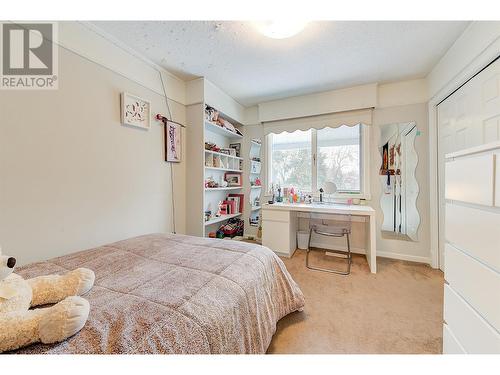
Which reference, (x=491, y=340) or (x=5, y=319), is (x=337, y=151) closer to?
(x=491, y=340)

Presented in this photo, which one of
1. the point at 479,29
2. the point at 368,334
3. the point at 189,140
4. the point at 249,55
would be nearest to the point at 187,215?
the point at 189,140

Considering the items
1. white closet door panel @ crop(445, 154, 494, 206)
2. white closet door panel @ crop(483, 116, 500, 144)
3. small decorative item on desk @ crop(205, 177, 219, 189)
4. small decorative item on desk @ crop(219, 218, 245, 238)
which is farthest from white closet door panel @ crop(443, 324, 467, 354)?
small decorative item on desk @ crop(219, 218, 245, 238)

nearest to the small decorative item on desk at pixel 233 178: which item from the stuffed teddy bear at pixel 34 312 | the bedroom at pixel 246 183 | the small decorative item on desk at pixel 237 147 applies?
the bedroom at pixel 246 183

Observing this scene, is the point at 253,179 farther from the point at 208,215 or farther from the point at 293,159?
the point at 208,215

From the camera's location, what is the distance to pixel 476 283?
0.69 metres

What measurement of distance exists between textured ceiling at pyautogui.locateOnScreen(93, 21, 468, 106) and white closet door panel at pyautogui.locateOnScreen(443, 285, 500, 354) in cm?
198

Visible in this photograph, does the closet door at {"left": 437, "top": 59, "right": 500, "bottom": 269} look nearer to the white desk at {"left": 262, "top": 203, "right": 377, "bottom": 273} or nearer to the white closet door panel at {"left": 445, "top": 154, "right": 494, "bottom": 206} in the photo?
the white closet door panel at {"left": 445, "top": 154, "right": 494, "bottom": 206}

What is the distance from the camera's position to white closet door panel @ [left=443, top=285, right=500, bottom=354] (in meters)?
0.62

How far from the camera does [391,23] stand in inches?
63.7

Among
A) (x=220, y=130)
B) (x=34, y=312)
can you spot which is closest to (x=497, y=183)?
(x=34, y=312)

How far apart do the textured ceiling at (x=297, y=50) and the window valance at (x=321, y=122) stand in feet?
1.28

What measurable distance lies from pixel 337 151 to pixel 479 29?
1.69 meters

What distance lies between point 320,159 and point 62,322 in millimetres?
3151

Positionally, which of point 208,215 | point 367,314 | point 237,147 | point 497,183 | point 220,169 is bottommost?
point 367,314
